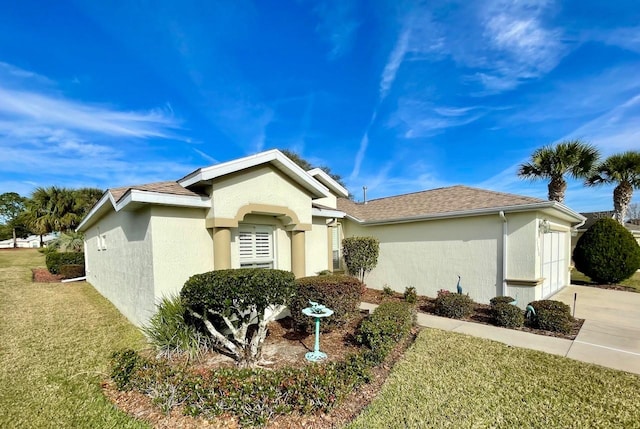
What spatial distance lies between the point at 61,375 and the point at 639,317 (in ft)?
51.9

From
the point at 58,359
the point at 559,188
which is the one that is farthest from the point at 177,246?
the point at 559,188

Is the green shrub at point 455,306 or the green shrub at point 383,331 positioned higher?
the green shrub at point 383,331

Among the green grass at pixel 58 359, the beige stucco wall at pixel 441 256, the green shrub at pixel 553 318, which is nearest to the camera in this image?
the green grass at pixel 58 359

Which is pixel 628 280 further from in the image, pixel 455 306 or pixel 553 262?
pixel 455 306

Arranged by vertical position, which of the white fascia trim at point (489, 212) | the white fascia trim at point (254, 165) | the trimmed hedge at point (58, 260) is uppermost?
the white fascia trim at point (254, 165)

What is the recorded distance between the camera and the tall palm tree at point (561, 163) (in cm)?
1634

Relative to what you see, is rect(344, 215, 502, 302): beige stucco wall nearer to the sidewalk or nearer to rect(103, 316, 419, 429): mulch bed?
the sidewalk

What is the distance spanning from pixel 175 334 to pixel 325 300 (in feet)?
11.5

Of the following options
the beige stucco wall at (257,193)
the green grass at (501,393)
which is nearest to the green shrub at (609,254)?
the green grass at (501,393)

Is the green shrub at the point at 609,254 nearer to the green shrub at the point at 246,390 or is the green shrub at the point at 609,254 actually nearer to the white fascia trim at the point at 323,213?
the white fascia trim at the point at 323,213

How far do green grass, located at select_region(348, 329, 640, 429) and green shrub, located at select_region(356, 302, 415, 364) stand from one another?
436mm

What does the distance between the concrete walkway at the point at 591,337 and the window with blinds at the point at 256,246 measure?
4433 millimetres

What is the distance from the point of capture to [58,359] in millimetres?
6180

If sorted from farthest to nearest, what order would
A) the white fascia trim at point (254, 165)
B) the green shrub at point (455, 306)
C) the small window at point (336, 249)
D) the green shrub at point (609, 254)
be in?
the small window at point (336, 249), the green shrub at point (609, 254), the green shrub at point (455, 306), the white fascia trim at point (254, 165)
